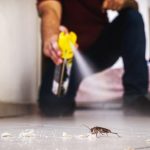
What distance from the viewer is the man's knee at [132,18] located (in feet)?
9.57

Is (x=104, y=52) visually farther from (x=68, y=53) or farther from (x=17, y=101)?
(x=17, y=101)

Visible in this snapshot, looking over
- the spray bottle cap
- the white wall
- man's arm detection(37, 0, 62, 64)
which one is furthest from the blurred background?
the spray bottle cap

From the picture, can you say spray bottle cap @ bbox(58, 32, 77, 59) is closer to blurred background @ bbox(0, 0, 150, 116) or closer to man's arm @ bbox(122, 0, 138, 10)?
blurred background @ bbox(0, 0, 150, 116)

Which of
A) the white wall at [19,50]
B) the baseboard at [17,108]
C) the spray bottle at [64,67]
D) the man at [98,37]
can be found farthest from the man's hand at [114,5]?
the baseboard at [17,108]

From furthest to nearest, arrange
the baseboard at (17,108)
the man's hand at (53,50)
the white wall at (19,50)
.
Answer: the white wall at (19,50) → the man's hand at (53,50) → the baseboard at (17,108)

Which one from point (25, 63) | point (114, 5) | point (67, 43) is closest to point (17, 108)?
point (25, 63)

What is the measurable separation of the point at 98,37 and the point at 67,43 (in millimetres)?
214

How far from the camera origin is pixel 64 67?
2936 mm

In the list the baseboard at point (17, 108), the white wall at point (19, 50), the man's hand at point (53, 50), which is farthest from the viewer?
the white wall at point (19, 50)

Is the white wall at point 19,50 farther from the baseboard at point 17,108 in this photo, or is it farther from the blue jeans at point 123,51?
the blue jeans at point 123,51

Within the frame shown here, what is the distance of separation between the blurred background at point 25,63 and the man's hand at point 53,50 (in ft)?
0.45

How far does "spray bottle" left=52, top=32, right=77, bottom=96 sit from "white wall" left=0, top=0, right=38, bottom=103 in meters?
0.19

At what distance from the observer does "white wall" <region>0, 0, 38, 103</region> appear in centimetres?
302

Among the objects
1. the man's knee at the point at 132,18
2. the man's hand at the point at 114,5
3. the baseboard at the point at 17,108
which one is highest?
the man's hand at the point at 114,5
